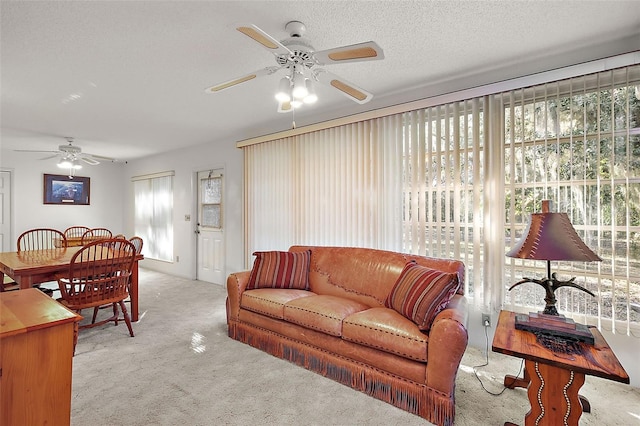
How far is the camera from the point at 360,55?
166 centimetres

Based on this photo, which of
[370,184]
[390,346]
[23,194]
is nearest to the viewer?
[390,346]

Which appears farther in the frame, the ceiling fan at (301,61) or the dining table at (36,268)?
the dining table at (36,268)

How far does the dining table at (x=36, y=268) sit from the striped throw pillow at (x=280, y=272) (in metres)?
1.31

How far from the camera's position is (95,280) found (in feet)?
9.12

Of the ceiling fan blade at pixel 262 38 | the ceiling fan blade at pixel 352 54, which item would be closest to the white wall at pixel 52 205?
the ceiling fan blade at pixel 262 38

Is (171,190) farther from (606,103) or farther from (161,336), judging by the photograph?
(606,103)

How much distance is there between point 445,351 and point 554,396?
1.64 feet

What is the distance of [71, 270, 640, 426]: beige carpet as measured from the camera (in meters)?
1.81

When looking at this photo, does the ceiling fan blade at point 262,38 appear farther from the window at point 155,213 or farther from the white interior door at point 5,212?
the white interior door at point 5,212

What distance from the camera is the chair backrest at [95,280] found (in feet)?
8.83

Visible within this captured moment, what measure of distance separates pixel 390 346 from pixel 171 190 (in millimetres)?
5551

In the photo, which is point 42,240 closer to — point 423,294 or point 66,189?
point 66,189

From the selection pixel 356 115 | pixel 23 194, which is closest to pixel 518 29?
pixel 356 115

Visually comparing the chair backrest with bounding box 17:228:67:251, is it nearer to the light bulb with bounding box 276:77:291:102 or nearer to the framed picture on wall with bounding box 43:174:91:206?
the framed picture on wall with bounding box 43:174:91:206
